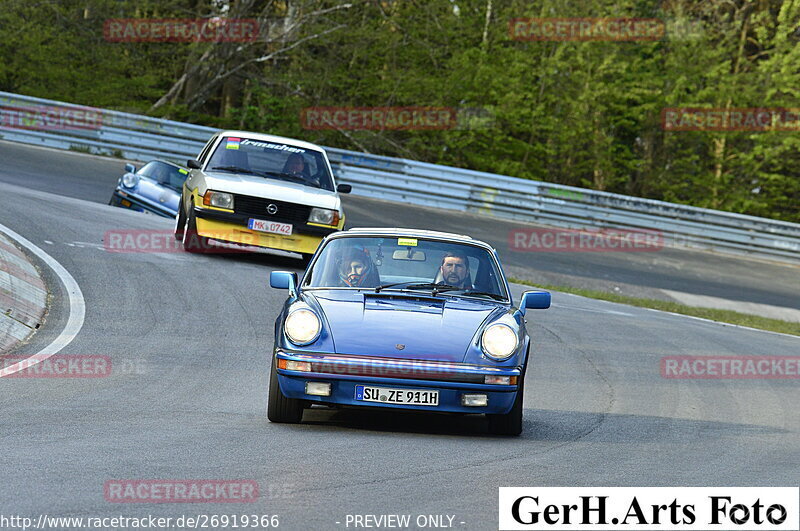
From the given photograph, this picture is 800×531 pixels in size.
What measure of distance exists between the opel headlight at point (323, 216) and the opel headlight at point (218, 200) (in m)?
1.09

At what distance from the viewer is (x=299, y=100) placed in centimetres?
3441

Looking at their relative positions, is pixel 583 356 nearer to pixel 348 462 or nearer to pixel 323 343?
pixel 323 343

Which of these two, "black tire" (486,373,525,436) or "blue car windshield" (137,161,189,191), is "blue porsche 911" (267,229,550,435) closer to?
"black tire" (486,373,525,436)

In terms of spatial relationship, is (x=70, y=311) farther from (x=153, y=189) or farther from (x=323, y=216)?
(x=153, y=189)

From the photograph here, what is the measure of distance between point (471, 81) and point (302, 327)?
27850 mm

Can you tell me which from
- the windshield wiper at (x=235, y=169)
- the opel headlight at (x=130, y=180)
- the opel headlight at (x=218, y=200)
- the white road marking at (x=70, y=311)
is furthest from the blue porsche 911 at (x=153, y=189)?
the opel headlight at (x=218, y=200)

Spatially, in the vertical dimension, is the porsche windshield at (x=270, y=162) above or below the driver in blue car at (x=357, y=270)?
above
